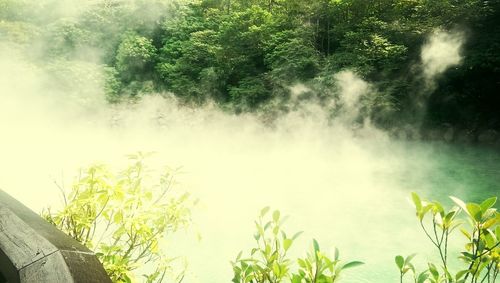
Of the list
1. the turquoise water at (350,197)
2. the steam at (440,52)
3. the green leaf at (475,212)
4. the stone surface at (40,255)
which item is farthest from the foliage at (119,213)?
the steam at (440,52)

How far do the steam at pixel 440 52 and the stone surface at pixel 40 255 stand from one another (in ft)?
45.9

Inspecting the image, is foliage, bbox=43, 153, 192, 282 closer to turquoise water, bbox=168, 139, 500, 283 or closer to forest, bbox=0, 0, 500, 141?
turquoise water, bbox=168, 139, 500, 283

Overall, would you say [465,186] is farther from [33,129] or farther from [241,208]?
[33,129]

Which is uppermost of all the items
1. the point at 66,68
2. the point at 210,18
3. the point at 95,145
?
the point at 210,18

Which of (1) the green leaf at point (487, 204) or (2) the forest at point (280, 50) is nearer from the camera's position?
(1) the green leaf at point (487, 204)

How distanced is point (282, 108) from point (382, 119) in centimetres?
401

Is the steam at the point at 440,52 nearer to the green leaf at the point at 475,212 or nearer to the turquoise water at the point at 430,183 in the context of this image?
the turquoise water at the point at 430,183

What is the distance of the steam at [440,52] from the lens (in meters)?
11.9

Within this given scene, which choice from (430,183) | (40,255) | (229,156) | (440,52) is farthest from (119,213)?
(440,52)

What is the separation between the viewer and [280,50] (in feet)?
46.7

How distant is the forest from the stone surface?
13.1 metres

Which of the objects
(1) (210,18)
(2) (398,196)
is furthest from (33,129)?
(2) (398,196)

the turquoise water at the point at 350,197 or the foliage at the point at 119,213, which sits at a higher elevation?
the turquoise water at the point at 350,197

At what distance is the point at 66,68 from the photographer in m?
15.3
